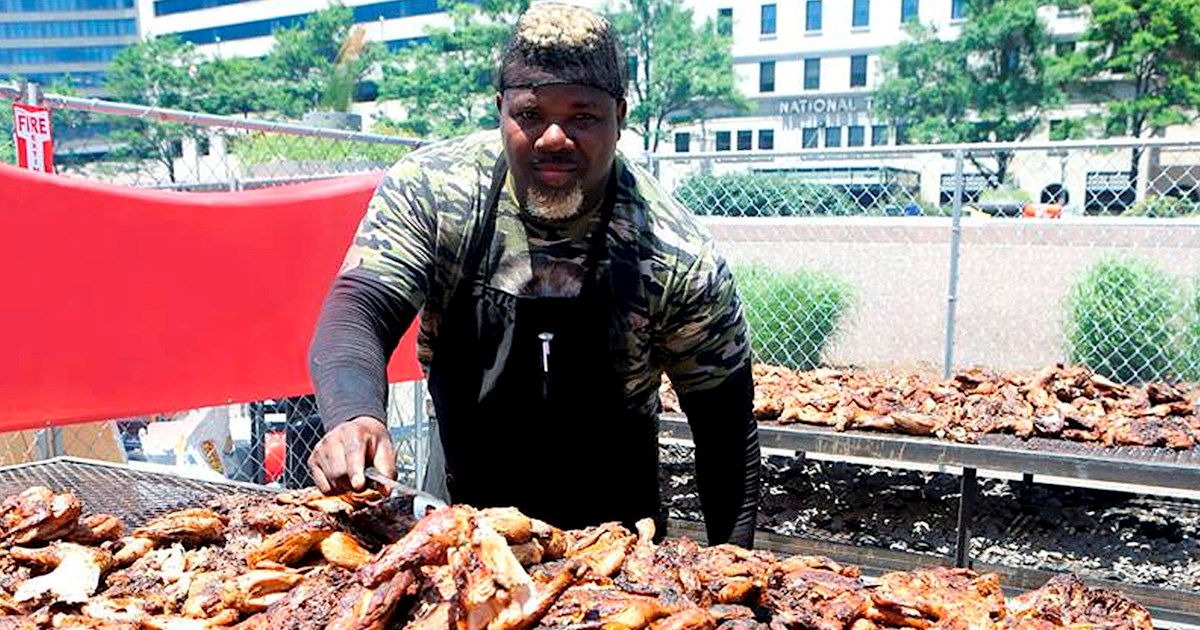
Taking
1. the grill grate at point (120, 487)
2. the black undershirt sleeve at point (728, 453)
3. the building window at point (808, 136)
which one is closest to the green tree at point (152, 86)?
the building window at point (808, 136)

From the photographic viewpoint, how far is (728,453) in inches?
96.5

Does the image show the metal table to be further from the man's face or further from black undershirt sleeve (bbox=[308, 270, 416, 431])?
black undershirt sleeve (bbox=[308, 270, 416, 431])

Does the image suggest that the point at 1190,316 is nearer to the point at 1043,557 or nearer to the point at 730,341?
the point at 1043,557

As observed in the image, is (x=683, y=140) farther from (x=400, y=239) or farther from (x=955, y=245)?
(x=400, y=239)

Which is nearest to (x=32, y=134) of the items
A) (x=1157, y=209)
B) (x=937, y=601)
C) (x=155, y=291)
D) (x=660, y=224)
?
(x=155, y=291)

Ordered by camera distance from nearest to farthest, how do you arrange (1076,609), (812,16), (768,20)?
1. (1076,609)
2. (812,16)
3. (768,20)

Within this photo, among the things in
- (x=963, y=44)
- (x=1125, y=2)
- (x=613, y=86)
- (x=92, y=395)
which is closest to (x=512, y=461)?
(x=613, y=86)

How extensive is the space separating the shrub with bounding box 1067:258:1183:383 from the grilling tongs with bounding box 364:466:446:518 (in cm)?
762

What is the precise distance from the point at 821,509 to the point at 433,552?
4.10 metres

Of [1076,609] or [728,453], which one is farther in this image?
[728,453]

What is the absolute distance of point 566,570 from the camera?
1422 mm

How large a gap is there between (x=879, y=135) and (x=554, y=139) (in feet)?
156

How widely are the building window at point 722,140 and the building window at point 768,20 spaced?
20.3ft

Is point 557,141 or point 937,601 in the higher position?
point 557,141
